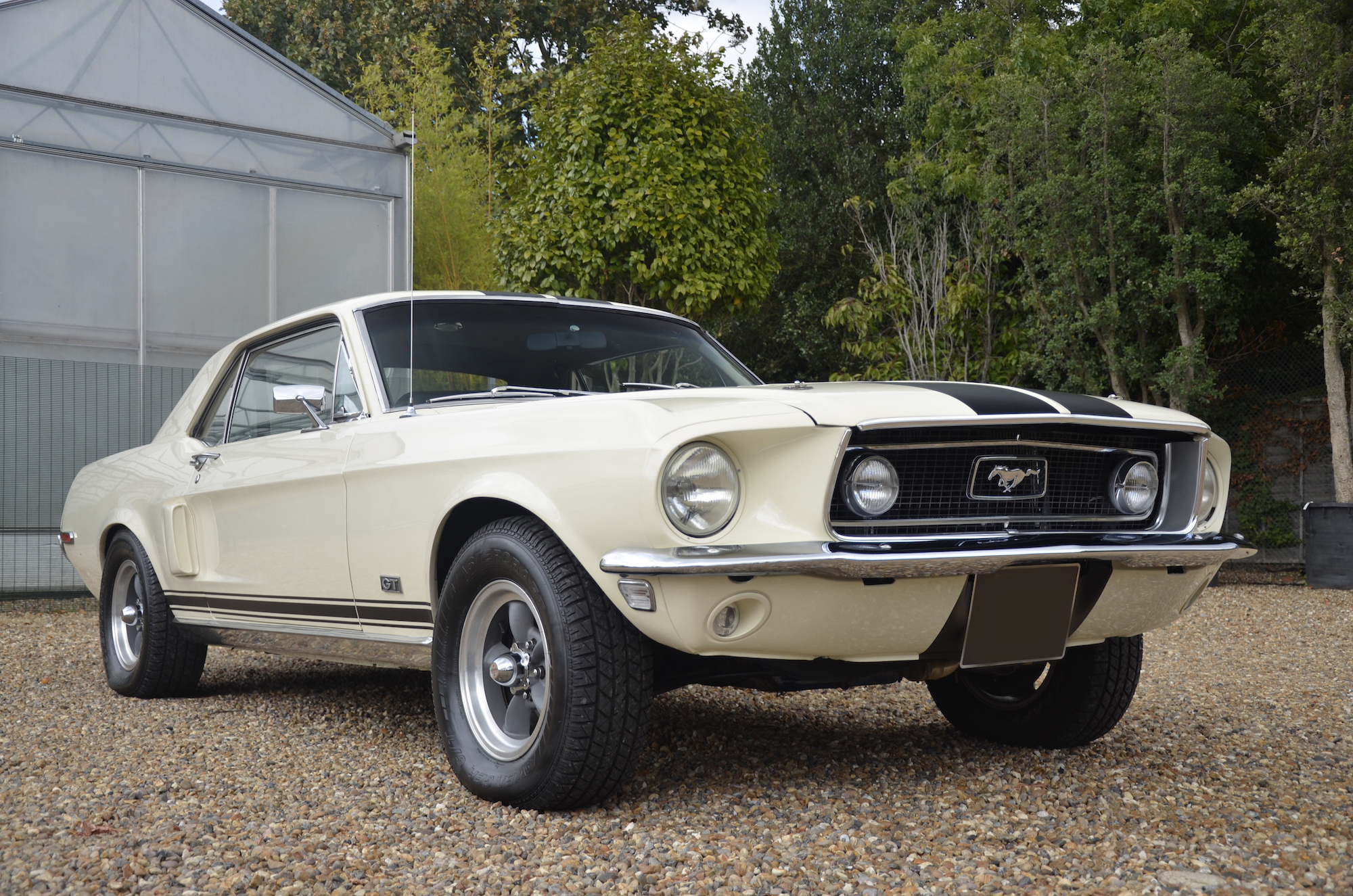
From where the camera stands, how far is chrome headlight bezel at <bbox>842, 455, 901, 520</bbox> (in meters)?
2.90

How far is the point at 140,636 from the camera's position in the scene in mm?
5293

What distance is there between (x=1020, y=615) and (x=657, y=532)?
0.98 meters

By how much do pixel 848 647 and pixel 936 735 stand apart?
1.47 meters

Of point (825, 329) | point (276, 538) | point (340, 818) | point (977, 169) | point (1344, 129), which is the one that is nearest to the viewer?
point (340, 818)

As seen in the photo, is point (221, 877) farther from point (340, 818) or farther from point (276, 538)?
point (276, 538)

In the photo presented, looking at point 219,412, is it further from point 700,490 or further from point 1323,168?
point 1323,168

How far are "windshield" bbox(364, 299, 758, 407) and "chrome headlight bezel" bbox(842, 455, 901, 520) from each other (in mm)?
1230

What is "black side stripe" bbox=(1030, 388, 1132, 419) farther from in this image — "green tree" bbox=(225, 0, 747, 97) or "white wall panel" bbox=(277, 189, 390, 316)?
"green tree" bbox=(225, 0, 747, 97)

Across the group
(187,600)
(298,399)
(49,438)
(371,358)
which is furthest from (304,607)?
(49,438)

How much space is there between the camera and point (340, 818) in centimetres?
307

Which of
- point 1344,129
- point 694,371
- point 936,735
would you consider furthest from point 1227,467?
point 1344,129

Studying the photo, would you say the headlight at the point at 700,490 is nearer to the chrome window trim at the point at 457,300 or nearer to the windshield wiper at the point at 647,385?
the chrome window trim at the point at 457,300

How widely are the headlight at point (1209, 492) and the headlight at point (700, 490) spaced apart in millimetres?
1534

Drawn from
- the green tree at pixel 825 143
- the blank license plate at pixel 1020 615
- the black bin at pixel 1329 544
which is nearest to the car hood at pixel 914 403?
the blank license plate at pixel 1020 615
